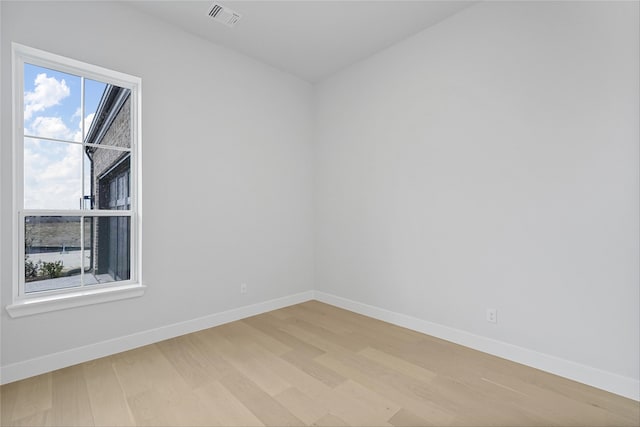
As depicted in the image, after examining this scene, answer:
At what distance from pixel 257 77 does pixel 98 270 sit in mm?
2599

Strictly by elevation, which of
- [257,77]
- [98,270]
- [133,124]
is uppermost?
[257,77]

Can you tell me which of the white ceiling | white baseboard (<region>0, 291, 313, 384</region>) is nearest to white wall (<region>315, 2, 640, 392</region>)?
the white ceiling

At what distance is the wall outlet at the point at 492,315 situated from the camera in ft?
8.41

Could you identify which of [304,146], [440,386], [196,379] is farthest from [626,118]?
[196,379]

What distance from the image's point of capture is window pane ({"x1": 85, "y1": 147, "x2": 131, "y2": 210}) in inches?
102

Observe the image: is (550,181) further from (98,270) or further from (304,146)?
(98,270)

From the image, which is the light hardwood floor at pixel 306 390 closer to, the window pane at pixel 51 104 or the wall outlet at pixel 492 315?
the wall outlet at pixel 492 315

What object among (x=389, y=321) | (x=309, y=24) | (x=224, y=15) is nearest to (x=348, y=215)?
(x=389, y=321)

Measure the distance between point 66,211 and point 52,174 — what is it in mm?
303

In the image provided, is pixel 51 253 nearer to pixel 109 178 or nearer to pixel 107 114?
pixel 109 178

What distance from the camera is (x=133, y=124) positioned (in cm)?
281

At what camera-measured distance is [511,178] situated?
2.48 m

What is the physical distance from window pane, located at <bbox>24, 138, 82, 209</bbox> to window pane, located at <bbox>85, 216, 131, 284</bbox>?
0.26 meters

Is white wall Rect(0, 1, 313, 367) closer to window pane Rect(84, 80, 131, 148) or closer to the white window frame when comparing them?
the white window frame
